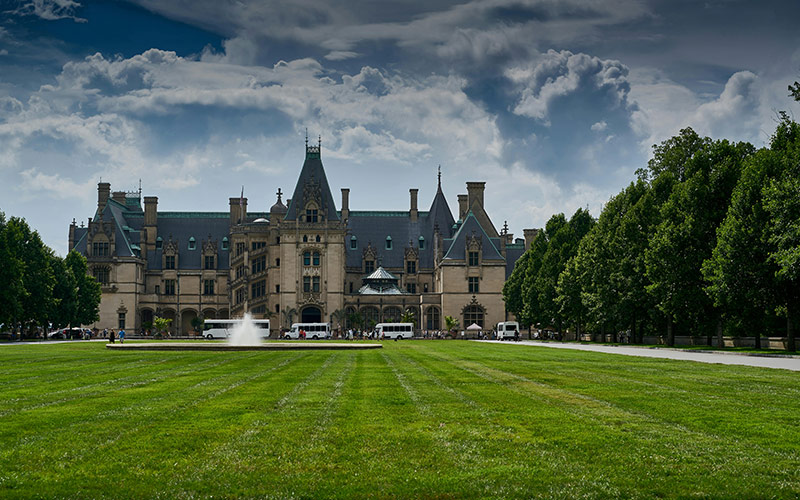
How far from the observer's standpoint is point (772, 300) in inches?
1820

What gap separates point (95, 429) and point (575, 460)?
839 centimetres

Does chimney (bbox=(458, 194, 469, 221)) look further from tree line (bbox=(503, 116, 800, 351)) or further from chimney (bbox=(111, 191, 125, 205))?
chimney (bbox=(111, 191, 125, 205))

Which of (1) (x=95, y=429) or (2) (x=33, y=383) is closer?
(1) (x=95, y=429)

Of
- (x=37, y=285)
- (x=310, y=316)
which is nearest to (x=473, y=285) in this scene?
(x=310, y=316)

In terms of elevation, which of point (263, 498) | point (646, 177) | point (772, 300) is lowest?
point (263, 498)

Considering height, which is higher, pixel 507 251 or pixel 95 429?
pixel 507 251

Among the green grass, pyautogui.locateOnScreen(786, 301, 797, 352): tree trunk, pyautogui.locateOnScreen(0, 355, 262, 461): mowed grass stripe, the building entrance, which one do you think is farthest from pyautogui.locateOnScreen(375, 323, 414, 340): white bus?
pyautogui.locateOnScreen(0, 355, 262, 461): mowed grass stripe

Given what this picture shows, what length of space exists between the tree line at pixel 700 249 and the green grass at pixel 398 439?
2463 centimetres

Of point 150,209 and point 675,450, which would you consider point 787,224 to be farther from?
point 150,209

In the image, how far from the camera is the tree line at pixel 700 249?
4531 centimetres

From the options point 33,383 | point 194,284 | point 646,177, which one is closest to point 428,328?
point 194,284

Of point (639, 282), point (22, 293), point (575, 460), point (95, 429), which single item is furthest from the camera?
point (22, 293)

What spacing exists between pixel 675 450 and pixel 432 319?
106 metres

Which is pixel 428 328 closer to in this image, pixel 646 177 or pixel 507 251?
pixel 507 251
